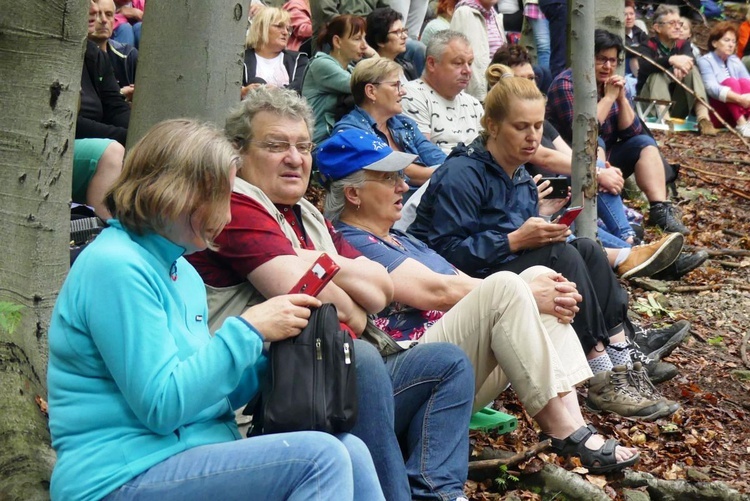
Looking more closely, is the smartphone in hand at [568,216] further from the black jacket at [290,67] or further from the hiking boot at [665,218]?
the hiking boot at [665,218]

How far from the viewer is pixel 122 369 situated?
2768 millimetres

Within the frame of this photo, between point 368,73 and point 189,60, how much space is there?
9.19 ft

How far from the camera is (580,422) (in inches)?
187

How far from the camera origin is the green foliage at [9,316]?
3773 mm

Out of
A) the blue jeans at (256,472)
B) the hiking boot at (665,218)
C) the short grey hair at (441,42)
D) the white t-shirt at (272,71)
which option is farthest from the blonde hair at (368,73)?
the blue jeans at (256,472)

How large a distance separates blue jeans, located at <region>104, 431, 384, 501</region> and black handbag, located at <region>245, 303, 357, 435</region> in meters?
0.14

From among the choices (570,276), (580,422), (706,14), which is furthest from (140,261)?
(706,14)

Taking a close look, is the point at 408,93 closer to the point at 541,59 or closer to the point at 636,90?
the point at 541,59

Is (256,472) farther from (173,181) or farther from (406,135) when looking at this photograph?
(406,135)

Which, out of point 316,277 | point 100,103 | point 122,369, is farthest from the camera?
point 100,103

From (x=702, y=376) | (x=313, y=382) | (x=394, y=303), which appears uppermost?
(x=313, y=382)

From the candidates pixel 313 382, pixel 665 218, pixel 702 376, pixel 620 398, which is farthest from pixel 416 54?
pixel 313 382

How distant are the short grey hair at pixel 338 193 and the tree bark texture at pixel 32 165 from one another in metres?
1.36

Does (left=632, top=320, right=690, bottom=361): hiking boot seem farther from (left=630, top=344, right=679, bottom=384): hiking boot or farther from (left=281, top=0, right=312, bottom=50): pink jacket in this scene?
(left=281, top=0, right=312, bottom=50): pink jacket
